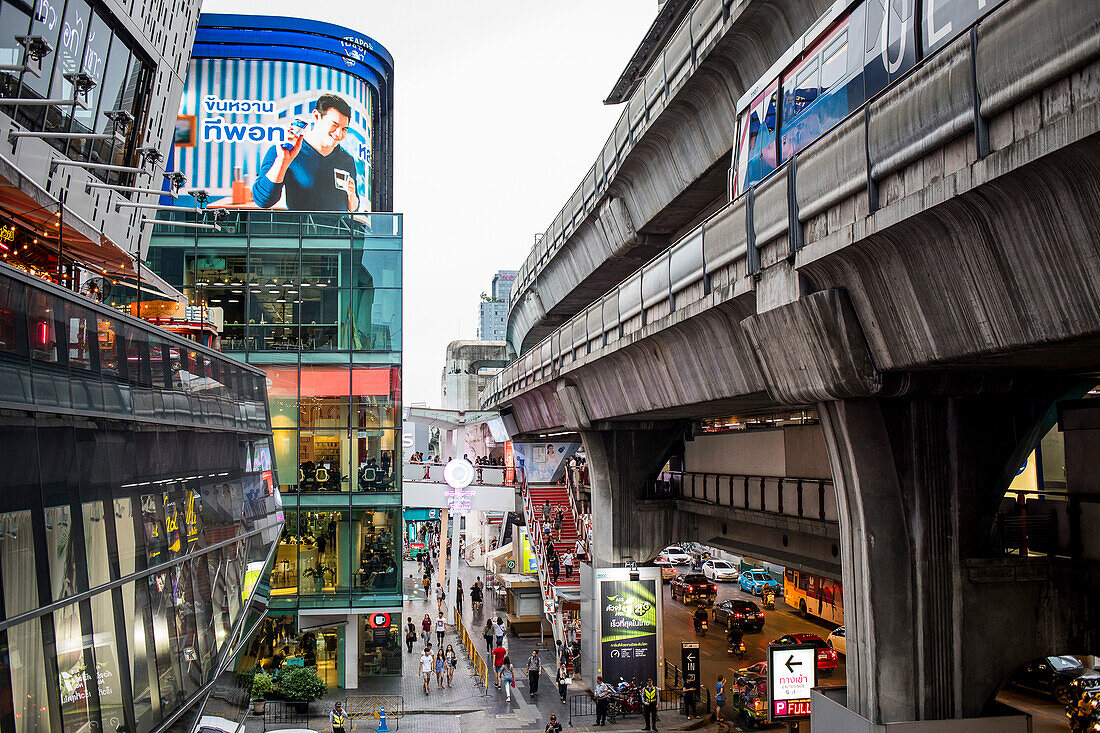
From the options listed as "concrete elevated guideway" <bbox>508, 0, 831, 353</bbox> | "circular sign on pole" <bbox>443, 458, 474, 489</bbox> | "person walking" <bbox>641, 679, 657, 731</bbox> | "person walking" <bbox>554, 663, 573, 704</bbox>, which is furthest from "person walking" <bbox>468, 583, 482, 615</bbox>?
"person walking" <bbox>641, 679, 657, 731</bbox>

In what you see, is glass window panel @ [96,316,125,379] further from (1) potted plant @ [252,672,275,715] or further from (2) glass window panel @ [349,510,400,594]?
(2) glass window panel @ [349,510,400,594]

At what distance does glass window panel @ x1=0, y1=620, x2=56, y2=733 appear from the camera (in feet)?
24.9

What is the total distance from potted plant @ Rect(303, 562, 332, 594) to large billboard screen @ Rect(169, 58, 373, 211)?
1893 centimetres

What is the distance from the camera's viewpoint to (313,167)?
44188mm

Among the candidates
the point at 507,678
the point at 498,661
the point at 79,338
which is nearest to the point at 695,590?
the point at 498,661

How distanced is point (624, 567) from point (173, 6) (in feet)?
67.8

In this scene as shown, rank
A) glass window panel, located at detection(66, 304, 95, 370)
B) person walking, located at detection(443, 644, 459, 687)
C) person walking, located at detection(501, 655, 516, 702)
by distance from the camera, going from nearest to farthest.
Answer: glass window panel, located at detection(66, 304, 95, 370) < person walking, located at detection(501, 655, 516, 702) < person walking, located at detection(443, 644, 459, 687)

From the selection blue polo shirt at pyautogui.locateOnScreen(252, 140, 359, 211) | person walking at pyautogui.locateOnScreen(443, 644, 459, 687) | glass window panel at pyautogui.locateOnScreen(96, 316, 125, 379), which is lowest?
person walking at pyautogui.locateOnScreen(443, 644, 459, 687)

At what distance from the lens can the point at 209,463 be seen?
15219mm

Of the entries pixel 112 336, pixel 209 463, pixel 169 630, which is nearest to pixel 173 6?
pixel 209 463

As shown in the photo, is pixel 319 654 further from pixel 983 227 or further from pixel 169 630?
pixel 983 227

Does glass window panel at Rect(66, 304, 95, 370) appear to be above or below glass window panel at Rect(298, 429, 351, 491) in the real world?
above

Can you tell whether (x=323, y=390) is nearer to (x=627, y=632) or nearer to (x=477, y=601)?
(x=627, y=632)

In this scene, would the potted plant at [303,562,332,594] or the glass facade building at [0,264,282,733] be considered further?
the potted plant at [303,562,332,594]
